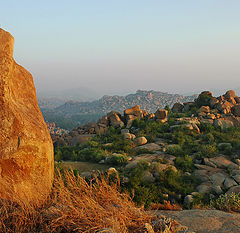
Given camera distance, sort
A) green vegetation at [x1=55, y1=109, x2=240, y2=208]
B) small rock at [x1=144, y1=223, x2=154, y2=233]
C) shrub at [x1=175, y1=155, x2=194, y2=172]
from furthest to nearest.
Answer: shrub at [x1=175, y1=155, x2=194, y2=172] → green vegetation at [x1=55, y1=109, x2=240, y2=208] → small rock at [x1=144, y1=223, x2=154, y2=233]

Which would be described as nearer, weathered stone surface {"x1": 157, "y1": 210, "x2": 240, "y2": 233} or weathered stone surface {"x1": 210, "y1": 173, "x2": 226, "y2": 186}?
weathered stone surface {"x1": 157, "y1": 210, "x2": 240, "y2": 233}

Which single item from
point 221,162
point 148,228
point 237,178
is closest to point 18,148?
point 148,228

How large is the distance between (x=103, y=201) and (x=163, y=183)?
391cm

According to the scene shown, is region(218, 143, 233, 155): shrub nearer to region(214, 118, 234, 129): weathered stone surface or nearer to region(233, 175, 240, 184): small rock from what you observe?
region(233, 175, 240, 184): small rock

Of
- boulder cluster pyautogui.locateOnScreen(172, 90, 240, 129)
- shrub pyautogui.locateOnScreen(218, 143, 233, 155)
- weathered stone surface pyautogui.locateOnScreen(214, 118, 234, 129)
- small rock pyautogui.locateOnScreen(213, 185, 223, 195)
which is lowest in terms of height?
small rock pyautogui.locateOnScreen(213, 185, 223, 195)

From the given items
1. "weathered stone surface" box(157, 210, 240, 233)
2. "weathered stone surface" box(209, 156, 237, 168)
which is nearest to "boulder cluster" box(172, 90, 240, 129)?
"weathered stone surface" box(209, 156, 237, 168)

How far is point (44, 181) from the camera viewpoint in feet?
17.1

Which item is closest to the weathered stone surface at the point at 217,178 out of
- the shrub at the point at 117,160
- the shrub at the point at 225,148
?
the shrub at the point at 225,148

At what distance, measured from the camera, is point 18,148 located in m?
4.58

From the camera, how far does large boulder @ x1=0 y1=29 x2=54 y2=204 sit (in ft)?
14.8

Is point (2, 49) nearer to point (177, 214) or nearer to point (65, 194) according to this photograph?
point (65, 194)

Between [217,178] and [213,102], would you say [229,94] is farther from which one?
[217,178]

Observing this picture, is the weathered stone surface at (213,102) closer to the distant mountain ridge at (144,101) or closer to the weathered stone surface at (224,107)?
the weathered stone surface at (224,107)

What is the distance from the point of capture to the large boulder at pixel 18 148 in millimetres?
4496
